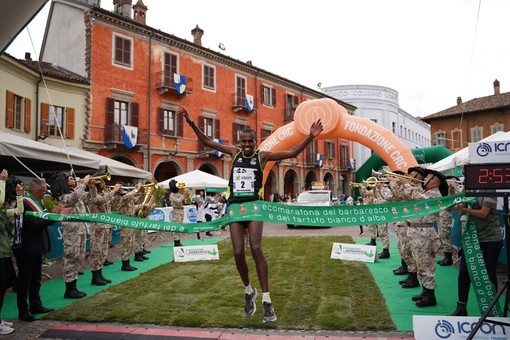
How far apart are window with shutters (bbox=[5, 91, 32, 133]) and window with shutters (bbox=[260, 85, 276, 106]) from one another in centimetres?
2018

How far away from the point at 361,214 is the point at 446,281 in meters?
A: 3.94

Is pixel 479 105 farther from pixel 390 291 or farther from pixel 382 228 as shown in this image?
pixel 390 291

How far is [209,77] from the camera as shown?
31.4 meters

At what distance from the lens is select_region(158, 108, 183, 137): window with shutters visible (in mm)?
27516

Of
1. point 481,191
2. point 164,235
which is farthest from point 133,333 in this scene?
point 164,235

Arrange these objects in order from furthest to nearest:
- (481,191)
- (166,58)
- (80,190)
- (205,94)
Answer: (205,94) → (166,58) → (80,190) → (481,191)

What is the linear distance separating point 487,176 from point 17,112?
2188 cm

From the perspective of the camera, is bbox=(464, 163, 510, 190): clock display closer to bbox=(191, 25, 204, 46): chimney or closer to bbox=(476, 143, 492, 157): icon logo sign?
bbox=(476, 143, 492, 157): icon logo sign

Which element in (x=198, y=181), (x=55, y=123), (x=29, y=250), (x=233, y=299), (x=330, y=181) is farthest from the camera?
(x=330, y=181)

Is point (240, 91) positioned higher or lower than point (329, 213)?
higher

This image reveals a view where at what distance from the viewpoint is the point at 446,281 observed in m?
8.02

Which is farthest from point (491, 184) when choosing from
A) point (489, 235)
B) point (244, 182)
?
point (244, 182)

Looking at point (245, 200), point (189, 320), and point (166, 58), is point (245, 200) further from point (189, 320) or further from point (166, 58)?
point (166, 58)

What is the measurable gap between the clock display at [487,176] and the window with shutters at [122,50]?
24.4 m
